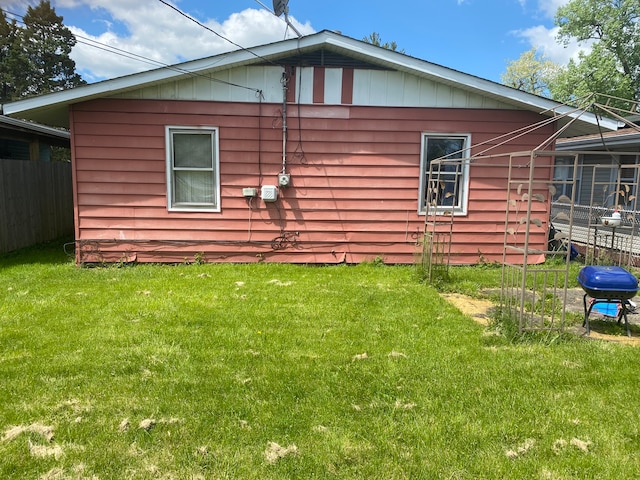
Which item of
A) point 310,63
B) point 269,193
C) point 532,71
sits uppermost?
point 532,71

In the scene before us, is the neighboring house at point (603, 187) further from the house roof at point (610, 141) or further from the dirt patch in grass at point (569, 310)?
the dirt patch in grass at point (569, 310)

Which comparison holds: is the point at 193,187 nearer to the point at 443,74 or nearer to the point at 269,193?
the point at 269,193

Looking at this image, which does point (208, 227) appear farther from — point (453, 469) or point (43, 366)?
point (453, 469)

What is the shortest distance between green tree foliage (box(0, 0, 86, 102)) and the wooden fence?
78.9 ft

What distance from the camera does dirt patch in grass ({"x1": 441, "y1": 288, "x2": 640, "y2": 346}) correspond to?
13.9ft

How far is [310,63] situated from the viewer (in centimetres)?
690

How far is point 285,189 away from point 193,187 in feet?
4.87

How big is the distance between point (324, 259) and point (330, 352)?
3.78m

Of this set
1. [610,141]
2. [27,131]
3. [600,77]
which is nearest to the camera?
[27,131]

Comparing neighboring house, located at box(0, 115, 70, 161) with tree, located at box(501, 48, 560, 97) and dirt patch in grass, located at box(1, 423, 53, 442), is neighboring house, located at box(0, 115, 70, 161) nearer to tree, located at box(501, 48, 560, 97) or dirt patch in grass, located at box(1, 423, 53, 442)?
dirt patch in grass, located at box(1, 423, 53, 442)

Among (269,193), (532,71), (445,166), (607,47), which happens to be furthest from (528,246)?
(532,71)

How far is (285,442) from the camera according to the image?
2.49 metres

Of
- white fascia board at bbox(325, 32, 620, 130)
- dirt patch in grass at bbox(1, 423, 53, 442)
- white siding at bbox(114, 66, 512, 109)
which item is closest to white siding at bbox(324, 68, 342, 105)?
white siding at bbox(114, 66, 512, 109)

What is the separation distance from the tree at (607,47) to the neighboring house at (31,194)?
27994mm
